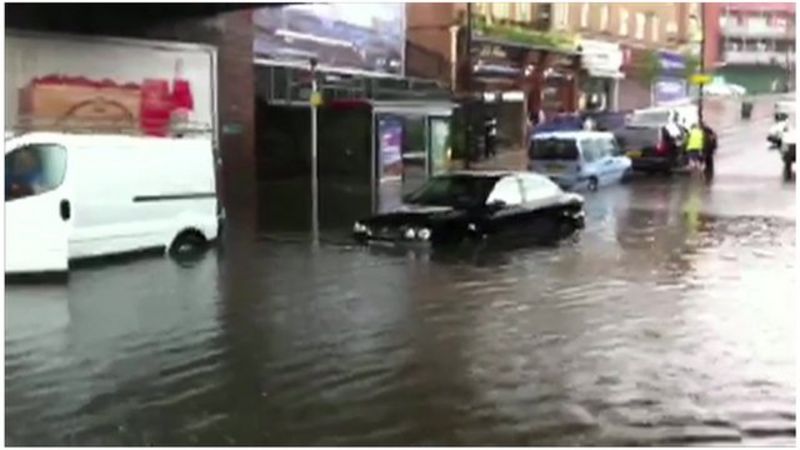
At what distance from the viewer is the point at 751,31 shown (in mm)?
58750

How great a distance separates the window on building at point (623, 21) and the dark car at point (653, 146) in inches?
539

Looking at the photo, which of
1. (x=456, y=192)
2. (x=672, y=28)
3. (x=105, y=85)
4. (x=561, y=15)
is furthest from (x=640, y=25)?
(x=456, y=192)

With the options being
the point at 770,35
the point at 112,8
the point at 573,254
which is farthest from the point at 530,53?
the point at 573,254

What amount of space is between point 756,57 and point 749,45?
4.11 ft

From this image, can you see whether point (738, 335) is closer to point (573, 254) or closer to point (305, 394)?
point (305, 394)

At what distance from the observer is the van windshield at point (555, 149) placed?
29391 millimetres

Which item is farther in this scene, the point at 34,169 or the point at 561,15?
the point at 561,15

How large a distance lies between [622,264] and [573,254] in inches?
46.6

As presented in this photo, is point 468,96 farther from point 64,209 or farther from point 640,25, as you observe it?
point 64,209

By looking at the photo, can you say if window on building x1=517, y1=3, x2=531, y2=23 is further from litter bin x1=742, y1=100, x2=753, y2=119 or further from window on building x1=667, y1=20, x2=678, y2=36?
litter bin x1=742, y1=100, x2=753, y2=119

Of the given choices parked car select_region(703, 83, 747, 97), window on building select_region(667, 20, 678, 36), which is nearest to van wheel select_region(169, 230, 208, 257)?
window on building select_region(667, 20, 678, 36)

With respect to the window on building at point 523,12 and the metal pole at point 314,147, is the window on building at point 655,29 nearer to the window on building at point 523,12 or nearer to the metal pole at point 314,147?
the window on building at point 523,12

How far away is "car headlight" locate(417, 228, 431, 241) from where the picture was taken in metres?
16.2

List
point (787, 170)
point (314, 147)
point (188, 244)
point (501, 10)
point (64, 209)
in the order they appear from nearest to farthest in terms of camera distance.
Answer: point (64, 209) < point (188, 244) < point (314, 147) < point (787, 170) < point (501, 10)
